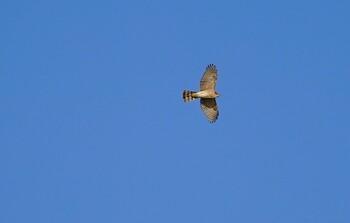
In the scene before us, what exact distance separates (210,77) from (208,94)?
1.31 metres

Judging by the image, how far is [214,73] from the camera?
100688mm

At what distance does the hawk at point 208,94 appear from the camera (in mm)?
100750

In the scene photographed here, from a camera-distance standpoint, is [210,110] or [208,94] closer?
[208,94]

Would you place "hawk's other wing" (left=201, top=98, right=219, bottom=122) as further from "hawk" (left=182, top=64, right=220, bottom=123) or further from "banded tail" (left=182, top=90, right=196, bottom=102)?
"banded tail" (left=182, top=90, right=196, bottom=102)

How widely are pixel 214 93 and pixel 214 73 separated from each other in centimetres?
154

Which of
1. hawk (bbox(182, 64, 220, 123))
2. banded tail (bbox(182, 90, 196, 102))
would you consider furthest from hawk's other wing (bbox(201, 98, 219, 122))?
banded tail (bbox(182, 90, 196, 102))

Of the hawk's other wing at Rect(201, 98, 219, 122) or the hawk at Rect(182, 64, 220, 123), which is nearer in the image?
the hawk at Rect(182, 64, 220, 123)

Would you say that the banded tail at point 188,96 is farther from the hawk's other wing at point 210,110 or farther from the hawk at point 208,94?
the hawk's other wing at point 210,110

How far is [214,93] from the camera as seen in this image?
101312 mm

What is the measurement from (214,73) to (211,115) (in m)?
3.53

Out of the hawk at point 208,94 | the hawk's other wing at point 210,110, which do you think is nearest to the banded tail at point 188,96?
the hawk at point 208,94

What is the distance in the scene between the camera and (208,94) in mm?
101312

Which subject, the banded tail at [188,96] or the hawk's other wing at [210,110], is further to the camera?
the hawk's other wing at [210,110]

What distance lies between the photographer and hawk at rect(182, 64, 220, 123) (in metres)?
101
